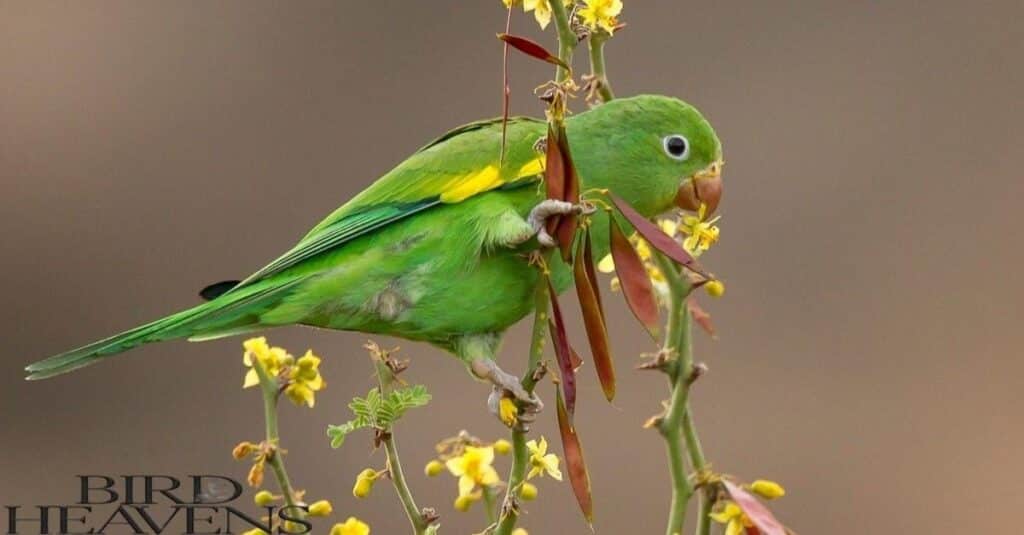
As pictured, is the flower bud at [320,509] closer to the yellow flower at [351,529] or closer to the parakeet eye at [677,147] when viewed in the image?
the yellow flower at [351,529]

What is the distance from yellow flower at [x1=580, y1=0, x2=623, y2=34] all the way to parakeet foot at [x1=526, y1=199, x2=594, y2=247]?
6.8 inches

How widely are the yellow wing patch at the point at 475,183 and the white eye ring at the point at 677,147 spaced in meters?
0.22

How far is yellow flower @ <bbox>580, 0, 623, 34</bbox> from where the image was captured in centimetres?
127

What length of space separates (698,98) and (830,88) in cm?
37

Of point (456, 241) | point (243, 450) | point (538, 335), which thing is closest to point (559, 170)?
point (538, 335)

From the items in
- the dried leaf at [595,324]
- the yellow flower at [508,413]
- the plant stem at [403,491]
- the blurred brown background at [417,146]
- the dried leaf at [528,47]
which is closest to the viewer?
the dried leaf at [528,47]

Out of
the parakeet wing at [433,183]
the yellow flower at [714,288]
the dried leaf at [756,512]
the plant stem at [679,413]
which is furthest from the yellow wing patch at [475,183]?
the dried leaf at [756,512]

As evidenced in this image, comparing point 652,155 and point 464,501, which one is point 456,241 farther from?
point 464,501

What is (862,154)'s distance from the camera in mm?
3572

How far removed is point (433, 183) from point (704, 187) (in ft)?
1.20

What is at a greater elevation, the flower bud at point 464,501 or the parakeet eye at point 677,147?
the parakeet eye at point 677,147

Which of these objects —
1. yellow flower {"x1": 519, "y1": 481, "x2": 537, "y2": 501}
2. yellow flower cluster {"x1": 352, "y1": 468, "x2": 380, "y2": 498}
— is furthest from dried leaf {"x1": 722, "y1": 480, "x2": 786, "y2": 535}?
yellow flower cluster {"x1": 352, "y1": 468, "x2": 380, "y2": 498}

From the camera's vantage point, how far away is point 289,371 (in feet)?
4.41

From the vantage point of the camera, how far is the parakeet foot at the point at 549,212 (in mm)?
1157
